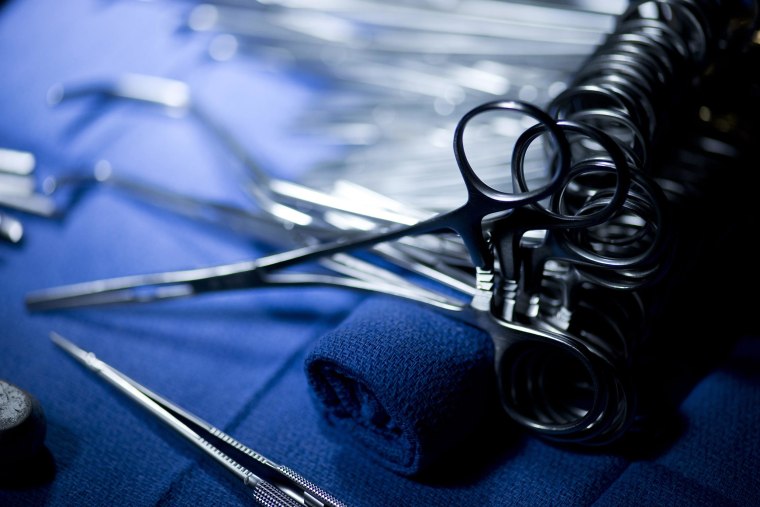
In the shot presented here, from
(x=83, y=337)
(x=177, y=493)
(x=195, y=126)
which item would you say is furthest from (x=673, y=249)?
(x=195, y=126)

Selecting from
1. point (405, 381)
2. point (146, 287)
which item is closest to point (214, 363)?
point (146, 287)

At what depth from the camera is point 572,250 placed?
50 cm

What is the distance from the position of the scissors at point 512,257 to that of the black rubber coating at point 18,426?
0.63ft

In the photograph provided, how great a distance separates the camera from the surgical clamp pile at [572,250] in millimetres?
474

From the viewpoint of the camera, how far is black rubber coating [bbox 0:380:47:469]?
56 centimetres

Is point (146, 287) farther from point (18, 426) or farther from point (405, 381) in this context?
point (405, 381)

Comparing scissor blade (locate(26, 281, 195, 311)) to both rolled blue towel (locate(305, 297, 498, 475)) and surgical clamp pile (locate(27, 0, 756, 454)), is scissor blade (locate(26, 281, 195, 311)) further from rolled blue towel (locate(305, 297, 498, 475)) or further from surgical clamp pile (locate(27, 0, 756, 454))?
rolled blue towel (locate(305, 297, 498, 475))

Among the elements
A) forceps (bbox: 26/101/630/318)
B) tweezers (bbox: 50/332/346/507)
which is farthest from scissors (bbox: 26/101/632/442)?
tweezers (bbox: 50/332/346/507)

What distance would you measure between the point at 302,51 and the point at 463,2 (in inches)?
9.7

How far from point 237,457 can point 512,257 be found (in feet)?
0.86

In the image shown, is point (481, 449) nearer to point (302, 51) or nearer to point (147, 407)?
point (147, 407)

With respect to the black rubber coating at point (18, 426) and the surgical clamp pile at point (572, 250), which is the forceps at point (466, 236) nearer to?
the surgical clamp pile at point (572, 250)

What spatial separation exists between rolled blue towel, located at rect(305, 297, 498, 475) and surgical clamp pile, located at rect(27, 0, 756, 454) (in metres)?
0.02

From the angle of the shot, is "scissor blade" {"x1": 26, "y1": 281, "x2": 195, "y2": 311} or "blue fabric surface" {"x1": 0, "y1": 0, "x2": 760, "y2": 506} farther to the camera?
"scissor blade" {"x1": 26, "y1": 281, "x2": 195, "y2": 311}
